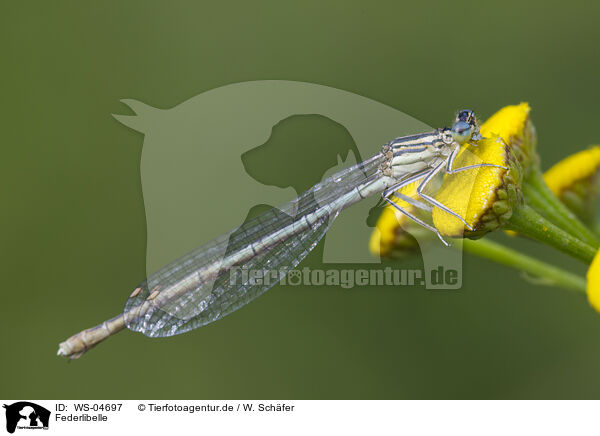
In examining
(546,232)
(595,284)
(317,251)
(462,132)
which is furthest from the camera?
(317,251)

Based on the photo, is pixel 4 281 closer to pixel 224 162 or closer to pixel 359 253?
pixel 224 162

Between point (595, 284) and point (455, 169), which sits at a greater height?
Answer: point (455, 169)

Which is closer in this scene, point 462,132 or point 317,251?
point 462,132

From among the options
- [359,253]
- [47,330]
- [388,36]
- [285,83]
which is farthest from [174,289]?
[388,36]

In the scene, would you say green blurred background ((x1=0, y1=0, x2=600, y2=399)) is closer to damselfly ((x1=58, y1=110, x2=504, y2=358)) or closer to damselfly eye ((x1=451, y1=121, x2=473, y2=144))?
damselfly ((x1=58, y1=110, x2=504, y2=358))
